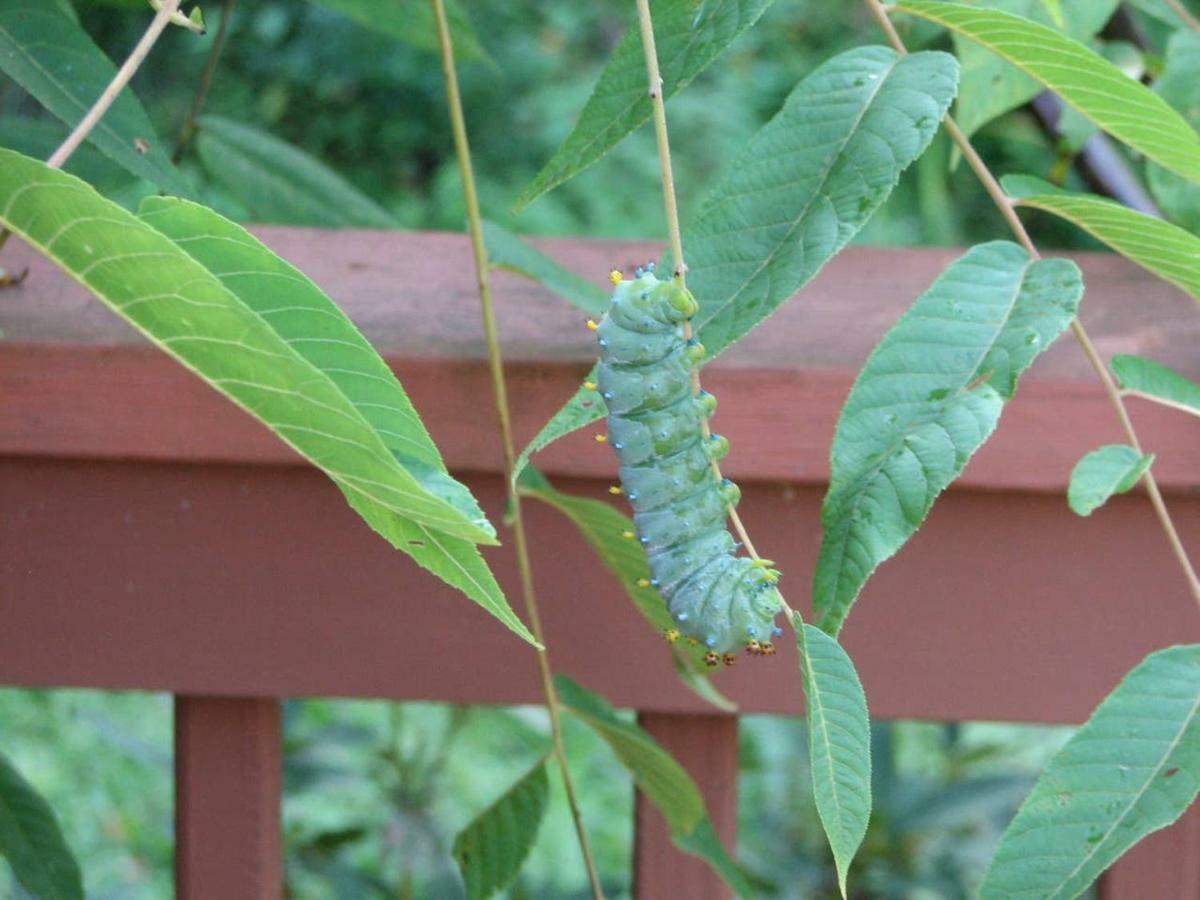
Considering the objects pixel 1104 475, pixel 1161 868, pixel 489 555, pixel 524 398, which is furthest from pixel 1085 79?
pixel 1161 868

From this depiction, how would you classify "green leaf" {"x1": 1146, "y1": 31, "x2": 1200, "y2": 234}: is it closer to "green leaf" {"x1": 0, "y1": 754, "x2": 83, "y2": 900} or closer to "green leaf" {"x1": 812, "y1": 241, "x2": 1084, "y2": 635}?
"green leaf" {"x1": 812, "y1": 241, "x2": 1084, "y2": 635}

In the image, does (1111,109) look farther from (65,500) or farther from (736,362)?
(65,500)

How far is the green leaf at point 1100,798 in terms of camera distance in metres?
0.58

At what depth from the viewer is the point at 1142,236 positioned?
0.62 metres

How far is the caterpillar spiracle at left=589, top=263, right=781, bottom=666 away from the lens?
527 millimetres

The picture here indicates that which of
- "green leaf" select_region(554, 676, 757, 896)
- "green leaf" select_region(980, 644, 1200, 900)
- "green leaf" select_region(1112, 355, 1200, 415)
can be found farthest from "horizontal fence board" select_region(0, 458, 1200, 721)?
"green leaf" select_region(980, 644, 1200, 900)

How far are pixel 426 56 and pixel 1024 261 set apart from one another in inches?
135

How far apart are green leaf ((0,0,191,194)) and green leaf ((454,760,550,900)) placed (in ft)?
1.36

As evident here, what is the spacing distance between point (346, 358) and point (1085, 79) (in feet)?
1.12

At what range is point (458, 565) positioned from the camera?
0.48 metres

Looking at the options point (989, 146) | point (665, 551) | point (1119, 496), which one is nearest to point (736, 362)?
point (1119, 496)

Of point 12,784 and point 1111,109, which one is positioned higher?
point 1111,109

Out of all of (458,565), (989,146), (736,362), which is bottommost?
(458,565)

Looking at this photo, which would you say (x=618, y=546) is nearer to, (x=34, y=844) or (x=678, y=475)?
(x=678, y=475)
